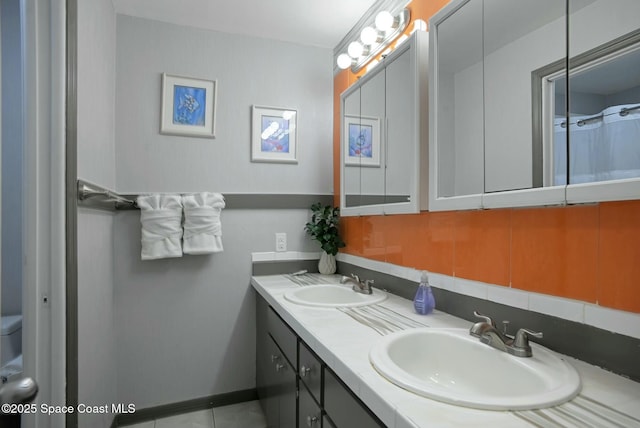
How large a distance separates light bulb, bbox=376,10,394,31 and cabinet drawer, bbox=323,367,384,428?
155cm

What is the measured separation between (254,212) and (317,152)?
599 millimetres

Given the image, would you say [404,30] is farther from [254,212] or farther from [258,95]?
[254,212]

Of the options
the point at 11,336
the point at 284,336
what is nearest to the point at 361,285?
the point at 284,336

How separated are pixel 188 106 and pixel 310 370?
165 cm

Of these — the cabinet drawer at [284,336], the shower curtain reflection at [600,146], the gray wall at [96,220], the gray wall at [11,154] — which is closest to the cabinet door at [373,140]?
the cabinet drawer at [284,336]

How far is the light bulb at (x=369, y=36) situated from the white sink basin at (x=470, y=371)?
4.76 feet

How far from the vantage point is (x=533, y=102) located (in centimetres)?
96

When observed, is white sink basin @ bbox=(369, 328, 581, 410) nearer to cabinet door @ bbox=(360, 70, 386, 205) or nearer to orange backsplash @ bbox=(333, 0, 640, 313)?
orange backsplash @ bbox=(333, 0, 640, 313)

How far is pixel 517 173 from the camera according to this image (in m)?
1.00

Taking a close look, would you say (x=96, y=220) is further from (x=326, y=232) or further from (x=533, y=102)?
(x=533, y=102)

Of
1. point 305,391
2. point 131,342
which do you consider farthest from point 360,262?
point 131,342

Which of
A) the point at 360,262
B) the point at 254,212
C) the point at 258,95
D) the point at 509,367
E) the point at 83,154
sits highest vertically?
the point at 258,95

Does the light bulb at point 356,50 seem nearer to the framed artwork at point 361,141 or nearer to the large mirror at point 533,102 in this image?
the framed artwork at point 361,141

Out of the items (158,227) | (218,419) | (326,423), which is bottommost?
(218,419)
